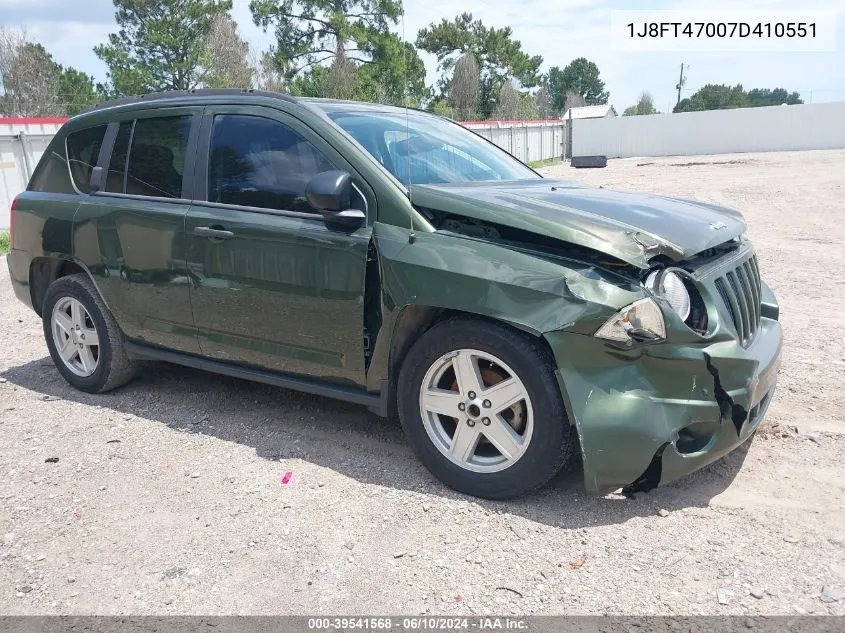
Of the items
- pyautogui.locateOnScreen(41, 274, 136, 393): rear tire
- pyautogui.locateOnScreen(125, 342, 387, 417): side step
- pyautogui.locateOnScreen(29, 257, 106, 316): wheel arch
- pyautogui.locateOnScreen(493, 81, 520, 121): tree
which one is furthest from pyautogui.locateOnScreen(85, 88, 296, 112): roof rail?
pyautogui.locateOnScreen(493, 81, 520, 121): tree

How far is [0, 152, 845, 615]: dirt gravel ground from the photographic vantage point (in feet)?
9.18

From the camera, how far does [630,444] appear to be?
3.03 metres

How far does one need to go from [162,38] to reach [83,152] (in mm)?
41341

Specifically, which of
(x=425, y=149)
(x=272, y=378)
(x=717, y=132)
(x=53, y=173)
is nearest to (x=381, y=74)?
(x=717, y=132)

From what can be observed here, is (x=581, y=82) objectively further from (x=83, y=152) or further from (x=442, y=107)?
(x=83, y=152)

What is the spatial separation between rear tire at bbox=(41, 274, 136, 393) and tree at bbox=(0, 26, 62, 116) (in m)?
28.9

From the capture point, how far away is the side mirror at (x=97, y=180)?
4.77 metres

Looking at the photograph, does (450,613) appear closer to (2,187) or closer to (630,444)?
(630,444)

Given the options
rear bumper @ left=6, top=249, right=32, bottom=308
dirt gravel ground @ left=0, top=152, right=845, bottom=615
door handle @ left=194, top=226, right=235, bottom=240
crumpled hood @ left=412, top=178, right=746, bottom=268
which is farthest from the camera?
rear bumper @ left=6, top=249, right=32, bottom=308

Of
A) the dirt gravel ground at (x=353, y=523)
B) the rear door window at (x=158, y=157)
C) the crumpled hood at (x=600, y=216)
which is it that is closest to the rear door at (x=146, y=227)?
the rear door window at (x=158, y=157)

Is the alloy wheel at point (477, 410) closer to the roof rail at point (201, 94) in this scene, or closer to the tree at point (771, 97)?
the roof rail at point (201, 94)

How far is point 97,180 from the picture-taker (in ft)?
15.8

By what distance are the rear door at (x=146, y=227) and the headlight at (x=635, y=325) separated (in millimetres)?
2470

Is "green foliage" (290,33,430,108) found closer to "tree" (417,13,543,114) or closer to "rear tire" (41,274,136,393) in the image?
"tree" (417,13,543,114)
